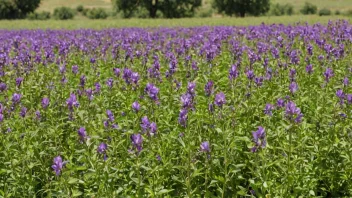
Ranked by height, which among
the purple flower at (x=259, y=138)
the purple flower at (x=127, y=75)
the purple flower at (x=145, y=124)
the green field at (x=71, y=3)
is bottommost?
the purple flower at (x=259, y=138)

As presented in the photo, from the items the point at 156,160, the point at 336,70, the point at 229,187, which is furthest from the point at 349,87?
the point at 156,160

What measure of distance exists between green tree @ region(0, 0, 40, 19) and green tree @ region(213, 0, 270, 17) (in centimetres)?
3100

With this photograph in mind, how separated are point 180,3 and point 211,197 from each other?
60.3 meters

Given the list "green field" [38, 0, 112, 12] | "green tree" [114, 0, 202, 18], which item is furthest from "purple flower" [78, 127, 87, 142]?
"green field" [38, 0, 112, 12]

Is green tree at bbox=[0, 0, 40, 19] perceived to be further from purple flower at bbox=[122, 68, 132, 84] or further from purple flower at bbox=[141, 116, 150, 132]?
purple flower at bbox=[141, 116, 150, 132]

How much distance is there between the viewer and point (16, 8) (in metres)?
70.6

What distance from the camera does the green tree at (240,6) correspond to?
62.0 meters

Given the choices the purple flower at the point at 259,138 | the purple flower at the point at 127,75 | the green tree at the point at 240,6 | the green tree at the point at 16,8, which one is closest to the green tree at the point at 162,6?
the green tree at the point at 240,6

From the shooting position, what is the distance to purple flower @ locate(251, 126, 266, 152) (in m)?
3.84

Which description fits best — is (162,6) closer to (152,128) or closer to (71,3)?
(152,128)

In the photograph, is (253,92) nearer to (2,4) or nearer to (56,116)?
(56,116)

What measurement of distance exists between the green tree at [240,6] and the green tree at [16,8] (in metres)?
31.0

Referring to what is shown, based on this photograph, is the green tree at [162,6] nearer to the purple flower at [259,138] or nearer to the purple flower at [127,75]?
the purple flower at [127,75]

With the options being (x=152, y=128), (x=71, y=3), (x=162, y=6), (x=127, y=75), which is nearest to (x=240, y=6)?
(x=162, y=6)
